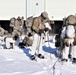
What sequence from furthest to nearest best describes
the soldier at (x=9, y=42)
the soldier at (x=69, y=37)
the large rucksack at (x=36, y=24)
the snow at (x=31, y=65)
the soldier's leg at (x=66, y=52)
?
the soldier at (x=9, y=42) → the large rucksack at (x=36, y=24) → the soldier's leg at (x=66, y=52) → the soldier at (x=69, y=37) → the snow at (x=31, y=65)

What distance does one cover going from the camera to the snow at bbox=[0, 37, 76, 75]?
12136mm

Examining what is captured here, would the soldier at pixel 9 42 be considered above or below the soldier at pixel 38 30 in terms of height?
below

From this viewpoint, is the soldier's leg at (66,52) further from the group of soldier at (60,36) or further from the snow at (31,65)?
the snow at (31,65)

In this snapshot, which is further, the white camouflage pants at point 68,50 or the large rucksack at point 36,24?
the large rucksack at point 36,24

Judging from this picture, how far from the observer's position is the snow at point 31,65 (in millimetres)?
12136

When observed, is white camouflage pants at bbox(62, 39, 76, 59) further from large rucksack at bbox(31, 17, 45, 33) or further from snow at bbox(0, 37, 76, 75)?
large rucksack at bbox(31, 17, 45, 33)

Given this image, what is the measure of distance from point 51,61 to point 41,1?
12295mm

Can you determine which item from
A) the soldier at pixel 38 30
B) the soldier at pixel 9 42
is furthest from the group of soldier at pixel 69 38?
the soldier at pixel 9 42

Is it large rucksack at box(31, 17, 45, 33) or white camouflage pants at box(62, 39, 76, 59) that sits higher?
large rucksack at box(31, 17, 45, 33)

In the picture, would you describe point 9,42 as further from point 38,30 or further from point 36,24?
point 36,24

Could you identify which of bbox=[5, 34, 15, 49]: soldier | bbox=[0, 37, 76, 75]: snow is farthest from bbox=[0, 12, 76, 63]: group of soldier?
bbox=[5, 34, 15, 49]: soldier

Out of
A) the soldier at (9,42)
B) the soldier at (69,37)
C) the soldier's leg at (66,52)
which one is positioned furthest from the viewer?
the soldier at (9,42)

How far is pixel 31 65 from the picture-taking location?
44.3 feet

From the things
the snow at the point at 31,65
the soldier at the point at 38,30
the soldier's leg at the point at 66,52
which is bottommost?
the snow at the point at 31,65
